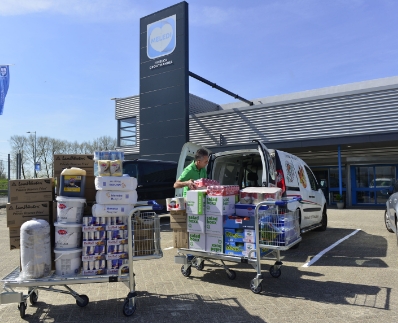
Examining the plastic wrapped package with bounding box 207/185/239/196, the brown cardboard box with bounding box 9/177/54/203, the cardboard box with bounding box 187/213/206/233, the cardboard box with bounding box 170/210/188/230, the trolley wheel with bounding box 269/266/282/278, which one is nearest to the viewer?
the brown cardboard box with bounding box 9/177/54/203

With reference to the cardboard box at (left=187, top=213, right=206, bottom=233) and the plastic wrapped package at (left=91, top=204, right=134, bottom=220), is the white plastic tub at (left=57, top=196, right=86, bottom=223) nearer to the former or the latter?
the plastic wrapped package at (left=91, top=204, right=134, bottom=220)

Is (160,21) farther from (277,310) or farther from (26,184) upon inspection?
(277,310)

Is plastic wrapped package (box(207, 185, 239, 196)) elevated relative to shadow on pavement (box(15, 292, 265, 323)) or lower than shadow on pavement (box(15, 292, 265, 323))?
elevated

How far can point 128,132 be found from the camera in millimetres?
25062

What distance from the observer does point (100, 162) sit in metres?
4.08

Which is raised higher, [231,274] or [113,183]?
[113,183]

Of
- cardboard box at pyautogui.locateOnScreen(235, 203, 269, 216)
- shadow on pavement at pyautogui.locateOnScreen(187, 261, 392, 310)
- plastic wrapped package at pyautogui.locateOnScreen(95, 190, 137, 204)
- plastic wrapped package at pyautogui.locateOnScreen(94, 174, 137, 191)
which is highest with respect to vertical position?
plastic wrapped package at pyautogui.locateOnScreen(94, 174, 137, 191)

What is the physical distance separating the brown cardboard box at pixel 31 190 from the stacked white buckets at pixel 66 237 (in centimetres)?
28

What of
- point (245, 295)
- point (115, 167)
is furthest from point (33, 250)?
point (245, 295)

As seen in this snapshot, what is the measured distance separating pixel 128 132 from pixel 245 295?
21645 mm

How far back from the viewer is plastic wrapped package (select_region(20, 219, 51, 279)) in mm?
3803

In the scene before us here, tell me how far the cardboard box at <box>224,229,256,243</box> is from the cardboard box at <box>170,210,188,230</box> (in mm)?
704

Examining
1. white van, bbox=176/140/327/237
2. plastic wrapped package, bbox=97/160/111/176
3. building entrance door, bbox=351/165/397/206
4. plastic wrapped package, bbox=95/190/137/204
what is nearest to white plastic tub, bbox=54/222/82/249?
plastic wrapped package, bbox=95/190/137/204

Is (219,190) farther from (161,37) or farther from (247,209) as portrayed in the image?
(161,37)
